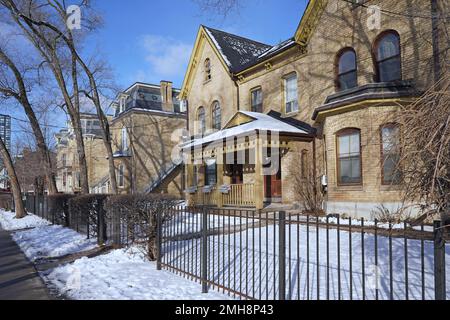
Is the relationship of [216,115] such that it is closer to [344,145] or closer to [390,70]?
[344,145]

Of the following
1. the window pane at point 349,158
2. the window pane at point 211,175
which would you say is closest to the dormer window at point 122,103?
the window pane at point 211,175

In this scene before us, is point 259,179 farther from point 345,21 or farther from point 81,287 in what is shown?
point 81,287

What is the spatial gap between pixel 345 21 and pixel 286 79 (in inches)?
163

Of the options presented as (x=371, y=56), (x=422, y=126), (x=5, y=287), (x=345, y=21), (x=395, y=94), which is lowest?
(x=5, y=287)

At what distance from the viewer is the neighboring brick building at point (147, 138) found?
32125 millimetres

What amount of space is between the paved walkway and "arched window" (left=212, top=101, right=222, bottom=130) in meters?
14.7

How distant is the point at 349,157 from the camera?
1322cm

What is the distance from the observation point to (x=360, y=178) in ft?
41.8

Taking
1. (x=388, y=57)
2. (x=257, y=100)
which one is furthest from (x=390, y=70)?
(x=257, y=100)

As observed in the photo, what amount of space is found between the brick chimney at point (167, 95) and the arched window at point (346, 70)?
72.4ft

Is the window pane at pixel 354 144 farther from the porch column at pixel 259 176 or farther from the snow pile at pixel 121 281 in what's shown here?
the snow pile at pixel 121 281

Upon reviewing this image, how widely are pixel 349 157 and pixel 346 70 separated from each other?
3.73 m
